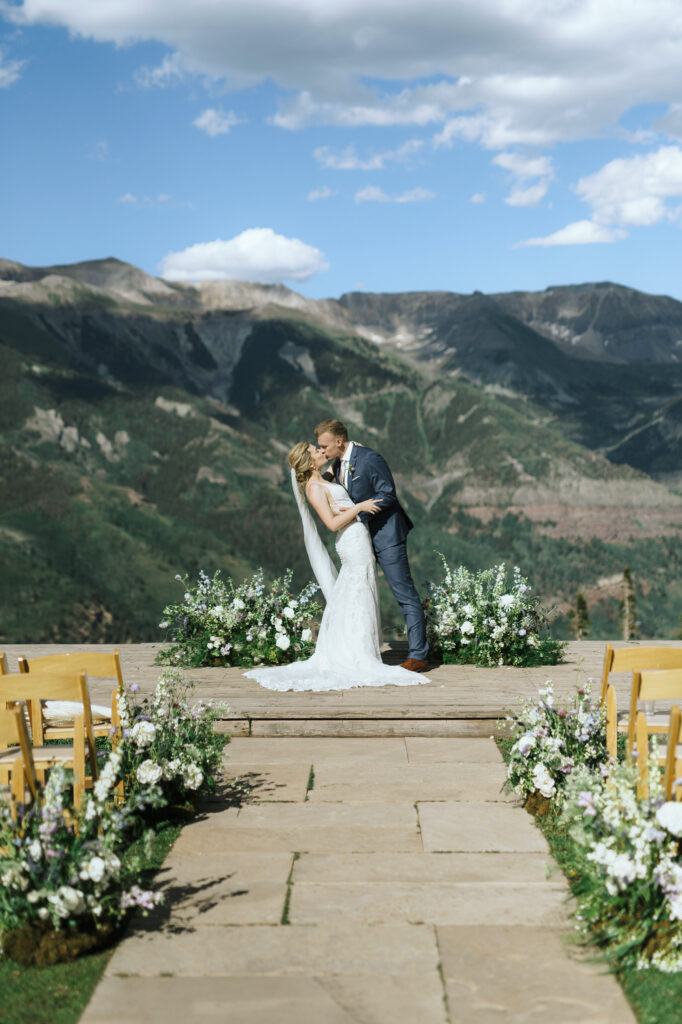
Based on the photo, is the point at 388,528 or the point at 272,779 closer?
the point at 272,779

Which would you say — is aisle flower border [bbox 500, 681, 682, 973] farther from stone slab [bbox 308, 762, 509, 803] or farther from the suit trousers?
the suit trousers

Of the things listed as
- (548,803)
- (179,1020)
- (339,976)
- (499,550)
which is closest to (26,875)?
(179,1020)

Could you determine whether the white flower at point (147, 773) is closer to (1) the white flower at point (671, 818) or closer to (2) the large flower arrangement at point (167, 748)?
(2) the large flower arrangement at point (167, 748)

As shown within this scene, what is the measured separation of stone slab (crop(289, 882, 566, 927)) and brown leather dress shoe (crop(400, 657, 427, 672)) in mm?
4164

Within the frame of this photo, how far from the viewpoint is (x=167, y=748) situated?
5.35 m

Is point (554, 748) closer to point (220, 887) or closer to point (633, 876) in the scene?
point (633, 876)

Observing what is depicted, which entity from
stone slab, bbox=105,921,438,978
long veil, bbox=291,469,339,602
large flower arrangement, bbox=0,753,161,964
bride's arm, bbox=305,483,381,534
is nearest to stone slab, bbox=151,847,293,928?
stone slab, bbox=105,921,438,978

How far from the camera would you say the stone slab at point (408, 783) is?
5586 mm

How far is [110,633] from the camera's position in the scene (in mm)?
77938

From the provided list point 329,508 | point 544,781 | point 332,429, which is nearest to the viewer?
point 544,781

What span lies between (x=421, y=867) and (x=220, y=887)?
2.94 feet

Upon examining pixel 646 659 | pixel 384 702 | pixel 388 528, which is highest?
pixel 388 528

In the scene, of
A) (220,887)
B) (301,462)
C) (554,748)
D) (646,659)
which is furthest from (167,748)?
(301,462)

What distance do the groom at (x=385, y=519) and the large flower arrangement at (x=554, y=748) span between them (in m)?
3.07
